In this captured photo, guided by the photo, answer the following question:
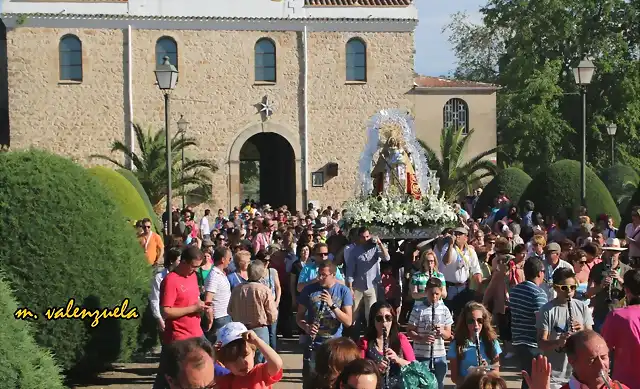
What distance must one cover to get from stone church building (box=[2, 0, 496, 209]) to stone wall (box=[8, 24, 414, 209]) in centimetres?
4

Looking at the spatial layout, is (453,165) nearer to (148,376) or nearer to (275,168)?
(275,168)

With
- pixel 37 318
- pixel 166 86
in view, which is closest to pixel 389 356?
pixel 37 318

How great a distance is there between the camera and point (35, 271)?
10344 millimetres

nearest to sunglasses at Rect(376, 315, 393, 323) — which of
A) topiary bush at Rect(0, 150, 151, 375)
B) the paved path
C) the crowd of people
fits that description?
the crowd of people

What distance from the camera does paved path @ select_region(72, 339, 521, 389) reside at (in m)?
12.1

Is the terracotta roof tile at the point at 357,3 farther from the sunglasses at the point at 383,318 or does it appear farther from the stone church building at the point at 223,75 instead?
the sunglasses at the point at 383,318

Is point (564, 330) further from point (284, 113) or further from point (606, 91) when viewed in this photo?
point (606, 91)

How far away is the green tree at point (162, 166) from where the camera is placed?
33.7 metres

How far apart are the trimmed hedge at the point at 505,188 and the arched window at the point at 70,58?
1595 centimetres

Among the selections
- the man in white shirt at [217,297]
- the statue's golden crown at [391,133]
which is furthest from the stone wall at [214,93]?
the man in white shirt at [217,297]

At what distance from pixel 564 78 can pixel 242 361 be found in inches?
1771

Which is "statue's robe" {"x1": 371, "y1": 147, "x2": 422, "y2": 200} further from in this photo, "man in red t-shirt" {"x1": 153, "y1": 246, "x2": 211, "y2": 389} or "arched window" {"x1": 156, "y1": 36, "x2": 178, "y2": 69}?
"arched window" {"x1": 156, "y1": 36, "x2": 178, "y2": 69}

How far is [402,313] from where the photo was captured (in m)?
14.6

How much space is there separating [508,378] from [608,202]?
1213cm
